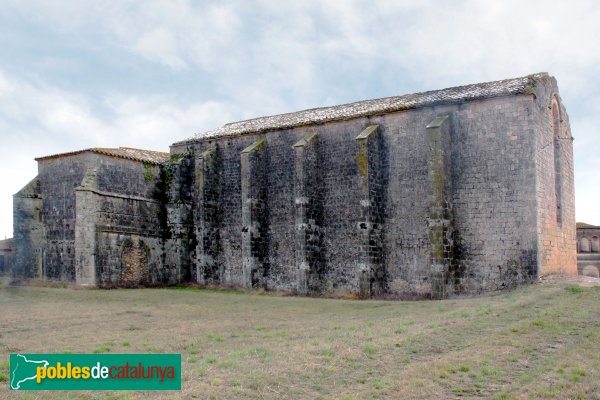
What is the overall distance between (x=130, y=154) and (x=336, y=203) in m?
10.4

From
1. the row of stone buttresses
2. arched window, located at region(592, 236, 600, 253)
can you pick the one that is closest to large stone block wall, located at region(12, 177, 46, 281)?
the row of stone buttresses

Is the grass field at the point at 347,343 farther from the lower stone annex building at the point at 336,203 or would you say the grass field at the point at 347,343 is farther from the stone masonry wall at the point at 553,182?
the stone masonry wall at the point at 553,182

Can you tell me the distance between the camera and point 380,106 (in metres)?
24.4

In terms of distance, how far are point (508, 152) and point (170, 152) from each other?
1653 centimetres

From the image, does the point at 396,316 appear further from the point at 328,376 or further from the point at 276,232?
the point at 276,232

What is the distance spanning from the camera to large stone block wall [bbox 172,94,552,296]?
20.6m

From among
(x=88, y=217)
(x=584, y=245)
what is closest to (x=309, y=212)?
(x=88, y=217)

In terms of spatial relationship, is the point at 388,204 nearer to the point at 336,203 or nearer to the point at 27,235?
the point at 336,203

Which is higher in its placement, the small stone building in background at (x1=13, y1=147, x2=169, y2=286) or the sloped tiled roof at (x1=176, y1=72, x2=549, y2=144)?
the sloped tiled roof at (x1=176, y1=72, x2=549, y2=144)

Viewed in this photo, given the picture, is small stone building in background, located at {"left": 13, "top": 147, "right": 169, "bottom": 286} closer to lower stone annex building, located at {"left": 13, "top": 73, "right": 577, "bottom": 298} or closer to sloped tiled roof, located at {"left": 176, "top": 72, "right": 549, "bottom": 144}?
lower stone annex building, located at {"left": 13, "top": 73, "right": 577, "bottom": 298}

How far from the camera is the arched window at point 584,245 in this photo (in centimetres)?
4506

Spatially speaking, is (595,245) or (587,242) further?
(587,242)

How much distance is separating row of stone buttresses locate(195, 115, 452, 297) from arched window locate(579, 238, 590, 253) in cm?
2883

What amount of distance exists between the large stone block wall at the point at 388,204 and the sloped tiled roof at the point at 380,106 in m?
0.27
